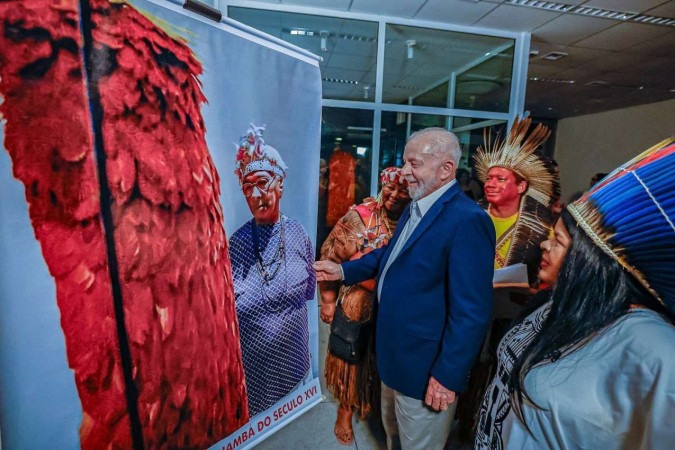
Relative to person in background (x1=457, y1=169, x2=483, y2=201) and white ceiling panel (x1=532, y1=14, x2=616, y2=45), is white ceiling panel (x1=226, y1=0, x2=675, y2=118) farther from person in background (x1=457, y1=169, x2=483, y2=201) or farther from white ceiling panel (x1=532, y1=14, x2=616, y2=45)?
person in background (x1=457, y1=169, x2=483, y2=201)

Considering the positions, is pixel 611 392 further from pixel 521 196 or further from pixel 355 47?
pixel 355 47

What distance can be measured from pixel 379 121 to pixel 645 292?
3.72 meters

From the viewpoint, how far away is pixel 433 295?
136 cm

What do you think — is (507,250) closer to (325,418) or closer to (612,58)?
(325,418)

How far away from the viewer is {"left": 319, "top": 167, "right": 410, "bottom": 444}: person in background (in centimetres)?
187

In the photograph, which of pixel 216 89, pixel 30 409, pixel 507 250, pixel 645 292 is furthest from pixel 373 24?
pixel 30 409

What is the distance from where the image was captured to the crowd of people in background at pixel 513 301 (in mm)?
757

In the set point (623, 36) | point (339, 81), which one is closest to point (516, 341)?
point (623, 36)

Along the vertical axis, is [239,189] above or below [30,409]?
above

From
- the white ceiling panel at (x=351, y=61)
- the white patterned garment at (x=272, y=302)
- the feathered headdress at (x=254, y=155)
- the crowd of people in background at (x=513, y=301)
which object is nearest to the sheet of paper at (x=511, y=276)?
the crowd of people in background at (x=513, y=301)

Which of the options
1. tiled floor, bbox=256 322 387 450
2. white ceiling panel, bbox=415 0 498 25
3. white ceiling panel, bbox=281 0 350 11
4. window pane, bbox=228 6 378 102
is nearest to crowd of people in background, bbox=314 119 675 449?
tiled floor, bbox=256 322 387 450

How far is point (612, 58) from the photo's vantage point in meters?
5.11

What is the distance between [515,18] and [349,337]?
3955 millimetres

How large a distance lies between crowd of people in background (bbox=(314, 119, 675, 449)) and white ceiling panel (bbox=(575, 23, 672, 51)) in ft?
10.7
